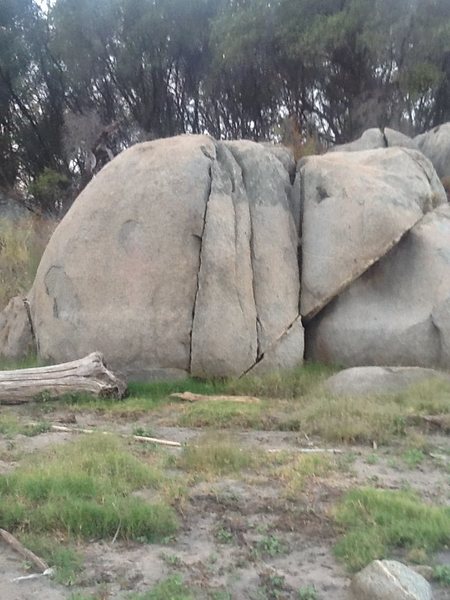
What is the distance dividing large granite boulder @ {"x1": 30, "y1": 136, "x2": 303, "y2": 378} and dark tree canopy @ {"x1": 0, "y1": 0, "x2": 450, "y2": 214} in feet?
29.1

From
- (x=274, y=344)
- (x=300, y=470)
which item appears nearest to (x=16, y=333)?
(x=274, y=344)

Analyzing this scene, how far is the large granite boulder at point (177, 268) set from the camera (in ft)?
31.3

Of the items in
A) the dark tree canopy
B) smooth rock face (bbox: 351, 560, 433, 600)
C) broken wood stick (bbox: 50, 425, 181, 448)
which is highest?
the dark tree canopy

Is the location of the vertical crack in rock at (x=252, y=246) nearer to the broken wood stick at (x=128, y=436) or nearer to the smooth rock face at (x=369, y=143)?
the broken wood stick at (x=128, y=436)

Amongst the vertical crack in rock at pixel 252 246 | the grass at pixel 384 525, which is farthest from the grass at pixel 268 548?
the vertical crack in rock at pixel 252 246

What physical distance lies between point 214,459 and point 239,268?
13.3 feet

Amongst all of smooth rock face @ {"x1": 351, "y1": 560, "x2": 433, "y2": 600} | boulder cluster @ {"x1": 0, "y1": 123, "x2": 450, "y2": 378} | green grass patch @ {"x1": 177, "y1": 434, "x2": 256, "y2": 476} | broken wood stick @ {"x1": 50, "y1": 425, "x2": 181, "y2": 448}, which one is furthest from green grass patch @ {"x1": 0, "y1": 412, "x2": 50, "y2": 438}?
smooth rock face @ {"x1": 351, "y1": 560, "x2": 433, "y2": 600}

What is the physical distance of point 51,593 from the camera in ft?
13.1

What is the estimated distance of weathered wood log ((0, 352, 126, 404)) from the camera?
8680 mm

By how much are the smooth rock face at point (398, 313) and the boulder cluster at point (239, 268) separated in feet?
0.05

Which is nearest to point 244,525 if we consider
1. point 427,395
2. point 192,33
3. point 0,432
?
point 0,432

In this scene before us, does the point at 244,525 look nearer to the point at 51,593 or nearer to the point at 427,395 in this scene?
the point at 51,593

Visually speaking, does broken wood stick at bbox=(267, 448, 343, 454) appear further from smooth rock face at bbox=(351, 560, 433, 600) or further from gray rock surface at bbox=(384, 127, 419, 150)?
gray rock surface at bbox=(384, 127, 419, 150)

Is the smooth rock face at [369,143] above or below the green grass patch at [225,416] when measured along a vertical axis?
above
